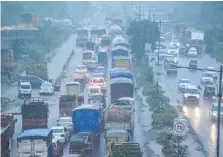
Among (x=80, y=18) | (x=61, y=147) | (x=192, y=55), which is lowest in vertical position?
(x=61, y=147)

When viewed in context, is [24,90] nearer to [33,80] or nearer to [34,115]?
[33,80]

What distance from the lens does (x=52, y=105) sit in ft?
118

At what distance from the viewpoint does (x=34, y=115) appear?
88.6ft

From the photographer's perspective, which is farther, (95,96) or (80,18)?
(80,18)

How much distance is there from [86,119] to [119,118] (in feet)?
5.81

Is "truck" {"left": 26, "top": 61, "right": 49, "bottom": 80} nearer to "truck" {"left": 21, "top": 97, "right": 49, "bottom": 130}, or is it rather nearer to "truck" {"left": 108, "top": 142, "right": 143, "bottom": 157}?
"truck" {"left": 21, "top": 97, "right": 49, "bottom": 130}

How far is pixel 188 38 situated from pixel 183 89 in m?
30.9

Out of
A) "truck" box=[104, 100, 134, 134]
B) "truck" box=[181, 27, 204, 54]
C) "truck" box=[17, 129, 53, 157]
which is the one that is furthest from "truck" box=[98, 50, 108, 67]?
"truck" box=[17, 129, 53, 157]

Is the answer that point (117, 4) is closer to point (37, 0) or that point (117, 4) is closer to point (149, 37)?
point (37, 0)

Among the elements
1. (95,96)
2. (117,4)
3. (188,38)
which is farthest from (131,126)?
(117,4)

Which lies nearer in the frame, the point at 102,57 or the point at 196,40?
the point at 102,57

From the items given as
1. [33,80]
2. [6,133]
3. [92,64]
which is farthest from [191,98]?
[92,64]

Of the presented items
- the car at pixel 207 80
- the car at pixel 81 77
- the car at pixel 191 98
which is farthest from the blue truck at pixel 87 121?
the car at pixel 207 80

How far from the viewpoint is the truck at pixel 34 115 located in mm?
26844
